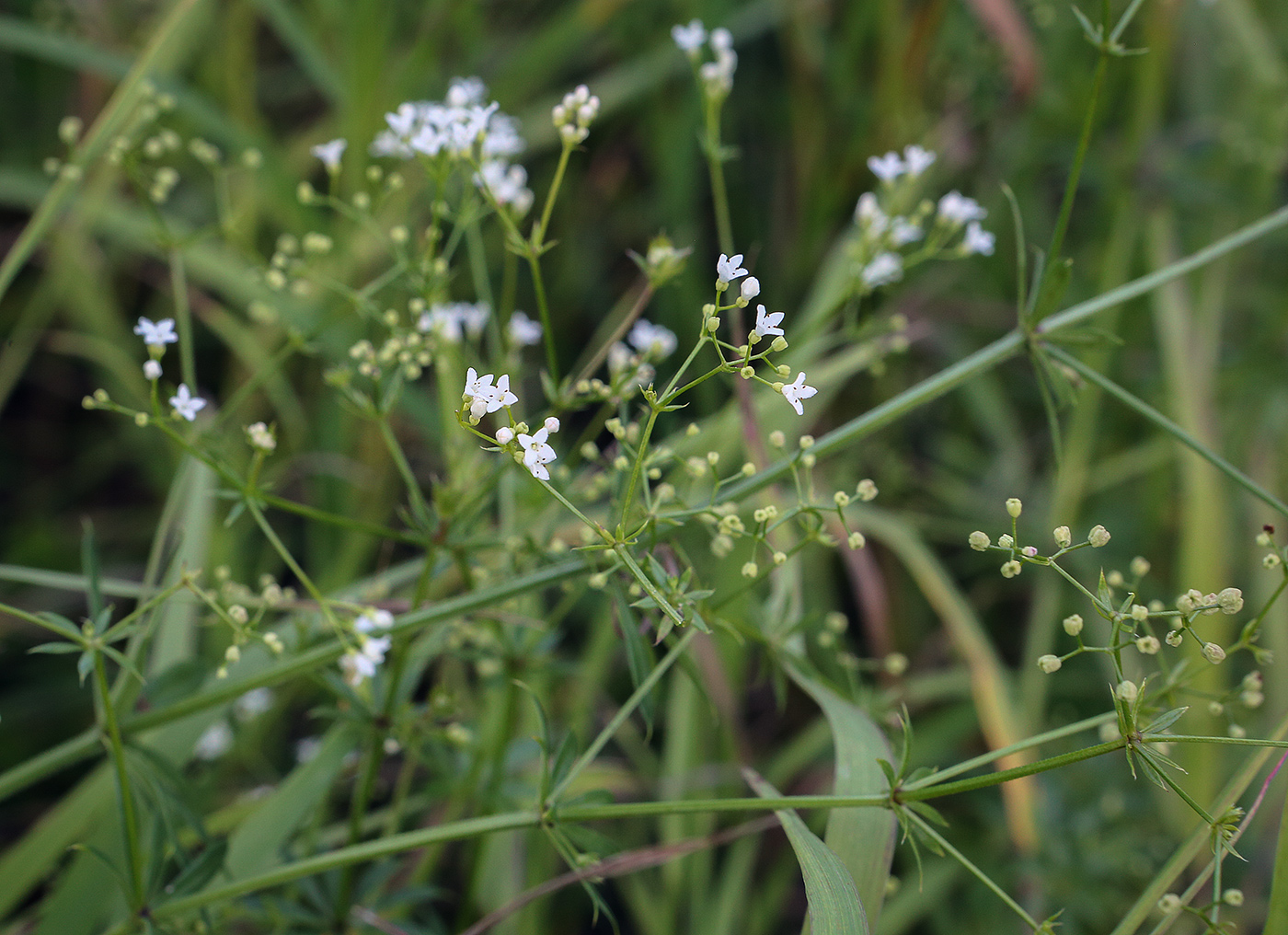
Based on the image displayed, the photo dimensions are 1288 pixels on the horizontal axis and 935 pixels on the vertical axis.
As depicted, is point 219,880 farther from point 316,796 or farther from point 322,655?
point 322,655

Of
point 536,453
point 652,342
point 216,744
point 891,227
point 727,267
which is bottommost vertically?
point 216,744

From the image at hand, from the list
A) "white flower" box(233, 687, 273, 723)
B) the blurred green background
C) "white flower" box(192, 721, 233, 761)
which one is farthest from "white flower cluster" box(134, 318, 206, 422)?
the blurred green background

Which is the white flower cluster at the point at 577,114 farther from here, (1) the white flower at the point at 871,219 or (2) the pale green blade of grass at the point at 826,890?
(2) the pale green blade of grass at the point at 826,890

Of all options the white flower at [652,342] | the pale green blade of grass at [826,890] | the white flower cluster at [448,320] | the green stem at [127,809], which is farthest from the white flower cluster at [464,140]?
the pale green blade of grass at [826,890]

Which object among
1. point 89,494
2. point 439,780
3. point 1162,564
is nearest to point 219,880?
point 439,780

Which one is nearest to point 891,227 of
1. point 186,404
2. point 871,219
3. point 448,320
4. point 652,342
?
point 871,219

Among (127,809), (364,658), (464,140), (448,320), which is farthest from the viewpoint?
(448,320)

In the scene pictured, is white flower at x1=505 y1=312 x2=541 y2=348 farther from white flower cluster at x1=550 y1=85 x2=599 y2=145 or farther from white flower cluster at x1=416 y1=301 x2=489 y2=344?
white flower cluster at x1=550 y1=85 x2=599 y2=145

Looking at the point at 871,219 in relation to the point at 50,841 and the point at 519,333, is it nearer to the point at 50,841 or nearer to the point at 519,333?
the point at 519,333
